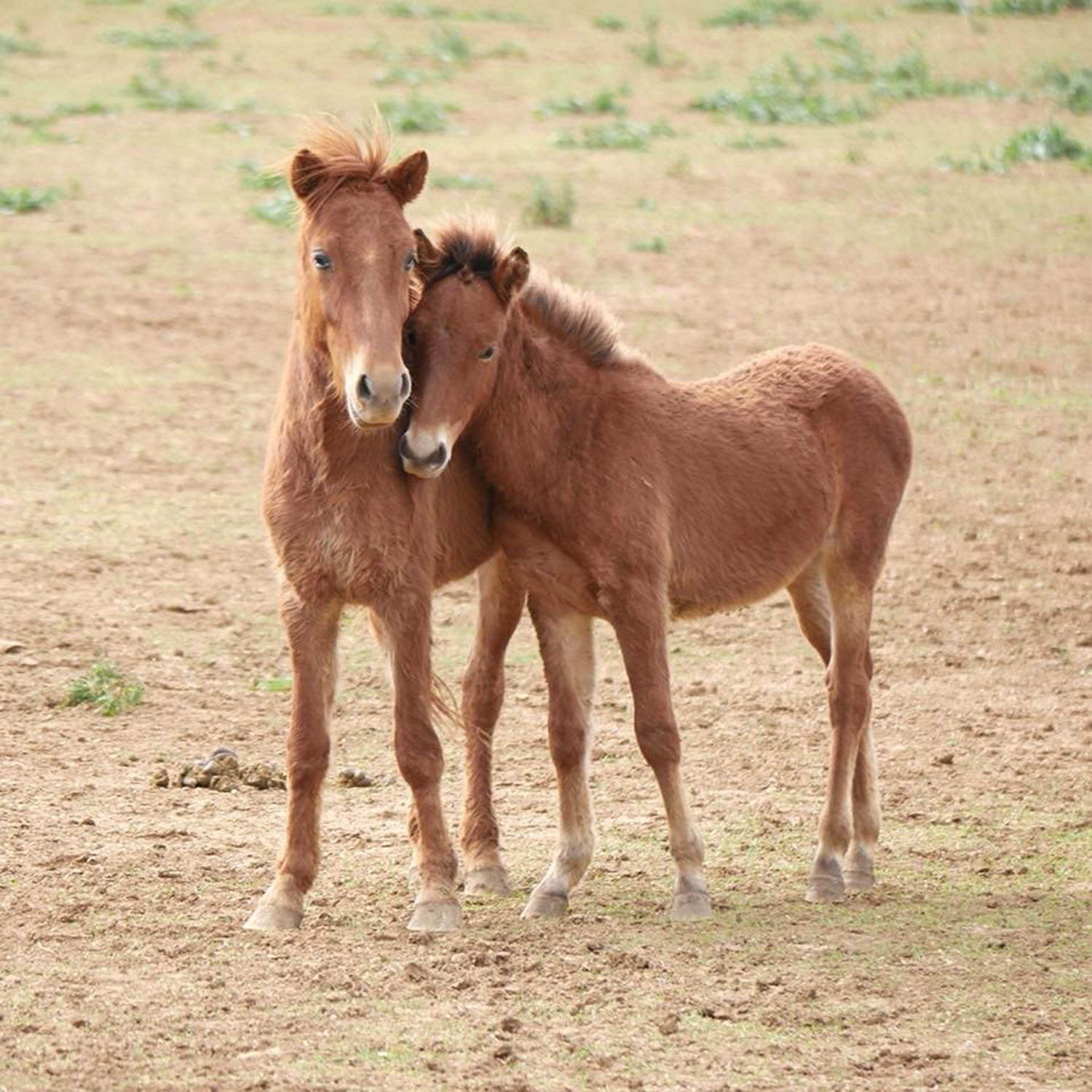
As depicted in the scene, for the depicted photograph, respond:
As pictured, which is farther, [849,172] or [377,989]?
[849,172]

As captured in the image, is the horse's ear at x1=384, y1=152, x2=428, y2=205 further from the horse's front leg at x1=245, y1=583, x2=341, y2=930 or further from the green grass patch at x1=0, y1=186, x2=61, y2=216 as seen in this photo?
the green grass patch at x1=0, y1=186, x2=61, y2=216

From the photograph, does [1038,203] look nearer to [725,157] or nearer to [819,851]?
[725,157]

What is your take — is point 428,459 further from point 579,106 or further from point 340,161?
point 579,106

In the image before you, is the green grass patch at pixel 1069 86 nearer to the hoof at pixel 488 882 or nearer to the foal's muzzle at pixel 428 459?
the hoof at pixel 488 882

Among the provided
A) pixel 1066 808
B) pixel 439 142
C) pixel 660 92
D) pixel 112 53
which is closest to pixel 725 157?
pixel 439 142

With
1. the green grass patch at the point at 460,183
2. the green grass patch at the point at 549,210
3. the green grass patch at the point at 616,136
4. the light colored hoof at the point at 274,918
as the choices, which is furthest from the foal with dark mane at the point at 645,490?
the green grass patch at the point at 616,136

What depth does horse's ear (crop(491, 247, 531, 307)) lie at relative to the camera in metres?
6.39

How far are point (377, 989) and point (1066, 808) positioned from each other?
10.3 feet

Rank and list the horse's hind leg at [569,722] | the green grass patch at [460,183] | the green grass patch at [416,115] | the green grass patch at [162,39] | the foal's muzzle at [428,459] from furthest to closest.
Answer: the green grass patch at [162,39]
the green grass patch at [416,115]
the green grass patch at [460,183]
the horse's hind leg at [569,722]
the foal's muzzle at [428,459]

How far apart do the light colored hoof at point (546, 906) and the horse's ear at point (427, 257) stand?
2028mm

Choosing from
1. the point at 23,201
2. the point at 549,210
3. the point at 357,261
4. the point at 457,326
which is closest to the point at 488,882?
the point at 457,326

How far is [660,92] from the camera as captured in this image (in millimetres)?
24547

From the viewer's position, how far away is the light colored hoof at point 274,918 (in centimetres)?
630

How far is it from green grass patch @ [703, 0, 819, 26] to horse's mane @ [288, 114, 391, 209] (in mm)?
25592
